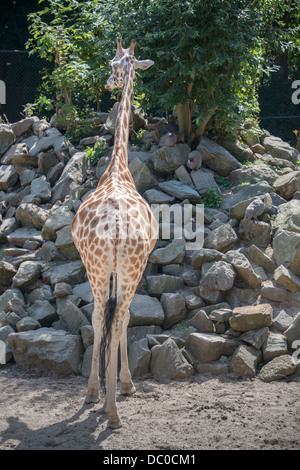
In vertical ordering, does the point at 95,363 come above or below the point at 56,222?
below

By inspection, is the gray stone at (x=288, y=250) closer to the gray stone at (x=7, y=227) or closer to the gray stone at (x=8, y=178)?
the gray stone at (x=7, y=227)

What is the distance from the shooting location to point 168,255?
6734mm

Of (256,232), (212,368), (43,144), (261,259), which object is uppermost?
(43,144)

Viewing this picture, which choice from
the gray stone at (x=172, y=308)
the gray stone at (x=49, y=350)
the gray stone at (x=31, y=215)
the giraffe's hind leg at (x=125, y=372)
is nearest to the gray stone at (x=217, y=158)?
the gray stone at (x=31, y=215)

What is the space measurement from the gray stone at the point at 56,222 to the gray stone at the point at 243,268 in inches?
88.0

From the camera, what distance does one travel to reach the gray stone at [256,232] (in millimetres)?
6910

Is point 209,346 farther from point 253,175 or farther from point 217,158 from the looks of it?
point 217,158

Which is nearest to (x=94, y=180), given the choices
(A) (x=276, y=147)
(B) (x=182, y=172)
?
(B) (x=182, y=172)

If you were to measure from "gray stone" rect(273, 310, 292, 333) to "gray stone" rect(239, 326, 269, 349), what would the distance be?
190mm

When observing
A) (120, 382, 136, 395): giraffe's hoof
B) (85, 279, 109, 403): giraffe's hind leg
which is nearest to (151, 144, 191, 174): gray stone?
(85, 279, 109, 403): giraffe's hind leg

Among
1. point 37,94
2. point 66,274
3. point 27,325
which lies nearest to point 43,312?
point 27,325

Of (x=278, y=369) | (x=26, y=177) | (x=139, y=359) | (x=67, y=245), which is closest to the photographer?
(x=278, y=369)

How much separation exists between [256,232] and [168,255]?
3.79 feet

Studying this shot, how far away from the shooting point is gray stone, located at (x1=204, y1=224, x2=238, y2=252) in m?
6.79
